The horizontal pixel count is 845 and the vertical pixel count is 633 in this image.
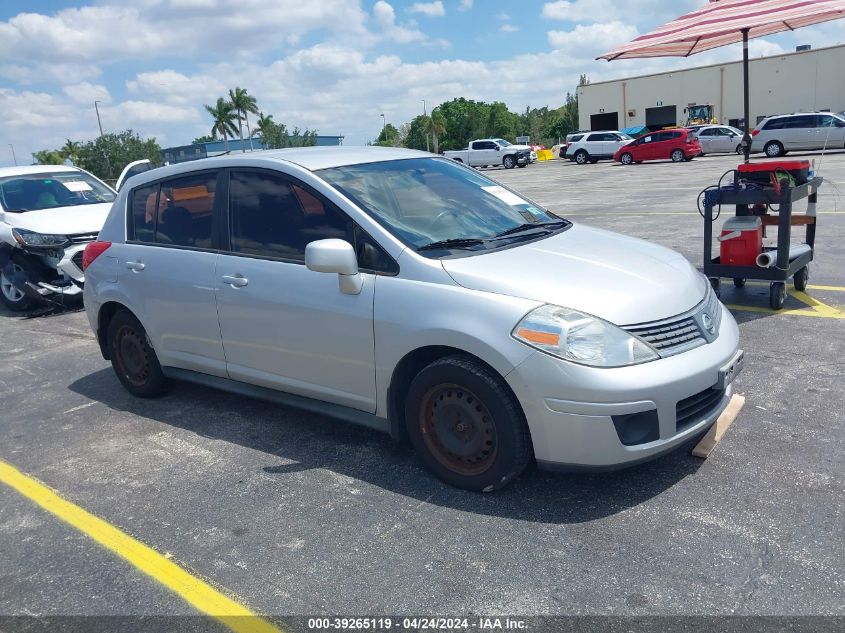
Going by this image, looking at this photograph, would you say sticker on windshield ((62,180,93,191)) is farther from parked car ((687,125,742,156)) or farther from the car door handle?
parked car ((687,125,742,156))

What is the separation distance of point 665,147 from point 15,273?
28.3m

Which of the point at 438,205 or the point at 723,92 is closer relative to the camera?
the point at 438,205

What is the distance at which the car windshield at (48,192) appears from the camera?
9.27 m

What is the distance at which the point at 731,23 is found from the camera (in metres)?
5.81

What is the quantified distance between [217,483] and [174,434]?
93 cm

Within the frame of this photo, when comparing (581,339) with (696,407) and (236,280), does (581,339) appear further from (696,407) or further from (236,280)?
(236,280)

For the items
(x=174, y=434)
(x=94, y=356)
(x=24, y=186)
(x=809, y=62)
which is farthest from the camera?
(x=809, y=62)

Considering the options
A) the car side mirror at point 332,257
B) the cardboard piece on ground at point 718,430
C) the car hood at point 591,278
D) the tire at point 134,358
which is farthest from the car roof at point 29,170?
the cardboard piece on ground at point 718,430

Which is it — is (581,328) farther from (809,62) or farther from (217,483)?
(809,62)

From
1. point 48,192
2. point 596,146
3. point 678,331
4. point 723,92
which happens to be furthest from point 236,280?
point 723,92

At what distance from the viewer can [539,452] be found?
3291mm

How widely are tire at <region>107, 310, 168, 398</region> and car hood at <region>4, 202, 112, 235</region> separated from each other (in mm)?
3833

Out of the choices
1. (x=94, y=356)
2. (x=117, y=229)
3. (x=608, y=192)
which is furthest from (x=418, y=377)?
(x=608, y=192)

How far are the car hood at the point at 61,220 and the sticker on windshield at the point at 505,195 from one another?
5.91 m
